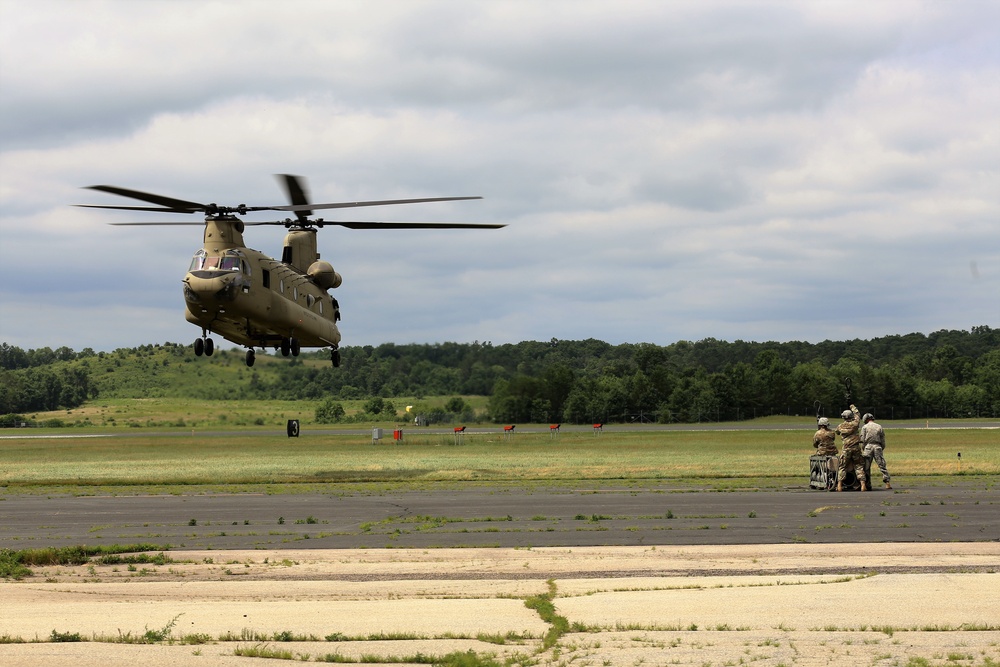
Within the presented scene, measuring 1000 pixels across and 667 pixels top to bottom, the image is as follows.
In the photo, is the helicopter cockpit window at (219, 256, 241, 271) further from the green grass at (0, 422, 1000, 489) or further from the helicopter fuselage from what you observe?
the green grass at (0, 422, 1000, 489)

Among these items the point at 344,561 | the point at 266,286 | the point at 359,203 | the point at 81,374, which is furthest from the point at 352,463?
the point at 81,374

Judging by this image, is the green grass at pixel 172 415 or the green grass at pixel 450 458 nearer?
the green grass at pixel 450 458

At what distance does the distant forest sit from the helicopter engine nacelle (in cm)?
1441

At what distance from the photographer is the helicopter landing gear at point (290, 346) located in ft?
124

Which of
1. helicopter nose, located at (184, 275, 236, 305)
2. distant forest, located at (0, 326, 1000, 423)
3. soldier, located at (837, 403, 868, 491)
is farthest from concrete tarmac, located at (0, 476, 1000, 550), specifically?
distant forest, located at (0, 326, 1000, 423)

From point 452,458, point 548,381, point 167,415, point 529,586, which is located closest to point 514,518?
point 529,586

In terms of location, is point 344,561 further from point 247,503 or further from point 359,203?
point 359,203

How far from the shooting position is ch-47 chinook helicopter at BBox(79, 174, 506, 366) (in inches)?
1280

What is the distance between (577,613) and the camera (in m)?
11.3

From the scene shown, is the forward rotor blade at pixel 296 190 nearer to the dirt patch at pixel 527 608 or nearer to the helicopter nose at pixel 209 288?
the helicopter nose at pixel 209 288

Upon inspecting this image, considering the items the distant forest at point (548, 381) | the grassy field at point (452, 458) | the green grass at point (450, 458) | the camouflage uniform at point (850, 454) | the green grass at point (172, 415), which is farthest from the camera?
the green grass at point (172, 415)

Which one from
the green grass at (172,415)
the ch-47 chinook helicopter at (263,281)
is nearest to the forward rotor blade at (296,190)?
the ch-47 chinook helicopter at (263,281)

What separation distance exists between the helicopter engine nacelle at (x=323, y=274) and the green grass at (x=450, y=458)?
286 inches

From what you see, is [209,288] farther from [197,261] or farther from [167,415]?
[167,415]
